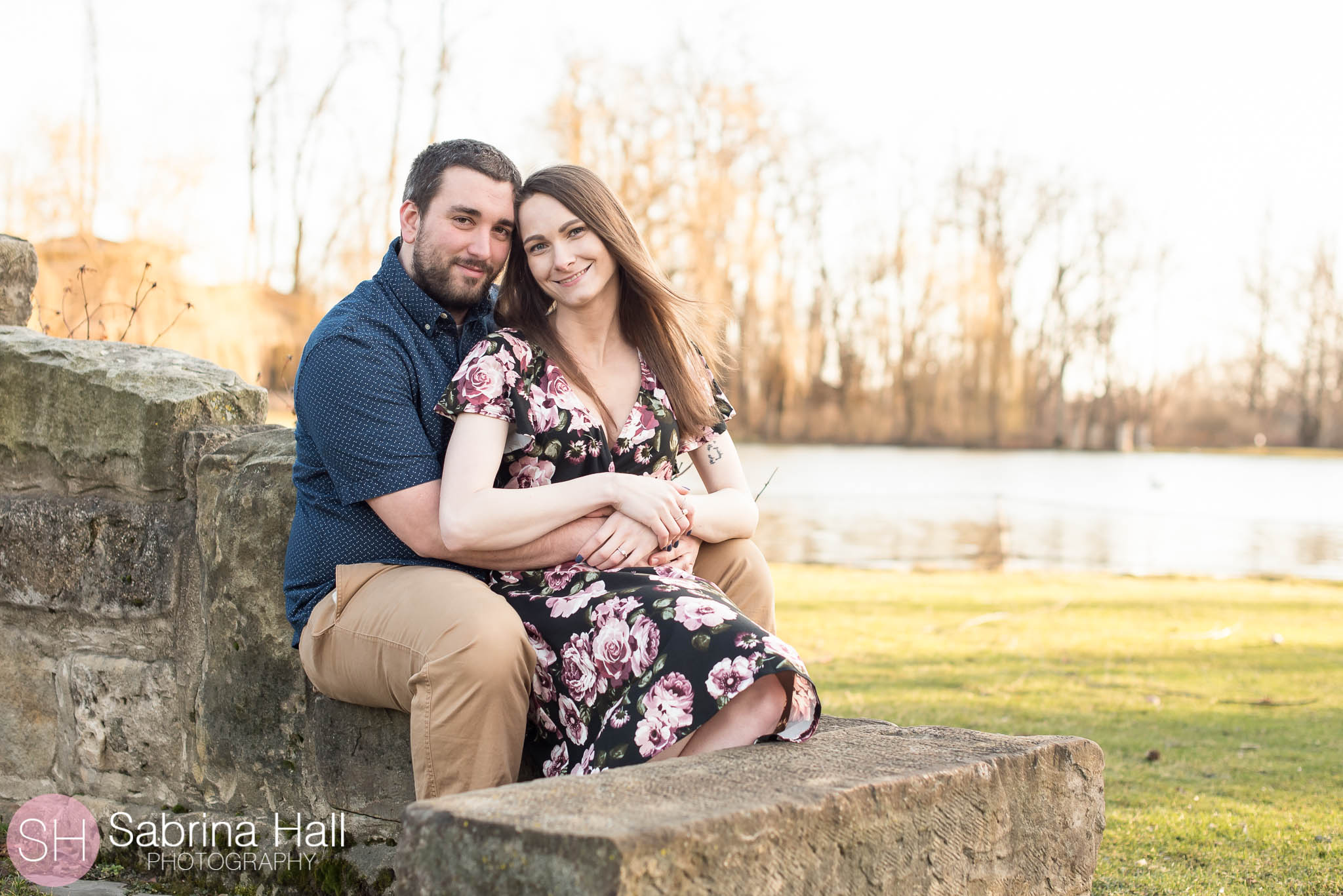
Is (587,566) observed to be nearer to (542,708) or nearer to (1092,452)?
(542,708)

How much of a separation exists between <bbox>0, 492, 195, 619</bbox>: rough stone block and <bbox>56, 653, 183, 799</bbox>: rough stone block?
141 millimetres

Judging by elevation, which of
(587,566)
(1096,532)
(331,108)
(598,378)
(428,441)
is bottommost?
(1096,532)

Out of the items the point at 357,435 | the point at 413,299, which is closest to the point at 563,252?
the point at 413,299

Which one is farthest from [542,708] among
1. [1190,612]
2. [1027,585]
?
[1027,585]

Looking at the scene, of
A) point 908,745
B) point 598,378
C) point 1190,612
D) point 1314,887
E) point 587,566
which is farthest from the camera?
point 1190,612

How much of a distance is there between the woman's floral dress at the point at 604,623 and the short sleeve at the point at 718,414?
0.08 meters

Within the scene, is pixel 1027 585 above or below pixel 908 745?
below

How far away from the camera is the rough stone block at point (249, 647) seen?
2.49m

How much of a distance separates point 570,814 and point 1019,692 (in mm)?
4709

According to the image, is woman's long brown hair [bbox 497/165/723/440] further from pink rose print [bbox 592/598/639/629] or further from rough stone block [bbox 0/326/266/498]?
rough stone block [bbox 0/326/266/498]

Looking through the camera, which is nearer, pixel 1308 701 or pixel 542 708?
pixel 542 708

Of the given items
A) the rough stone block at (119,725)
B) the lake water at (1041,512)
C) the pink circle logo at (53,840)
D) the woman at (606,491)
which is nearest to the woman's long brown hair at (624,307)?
the woman at (606,491)

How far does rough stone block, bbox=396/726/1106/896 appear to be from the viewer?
1.43 meters

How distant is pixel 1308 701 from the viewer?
5695 millimetres
